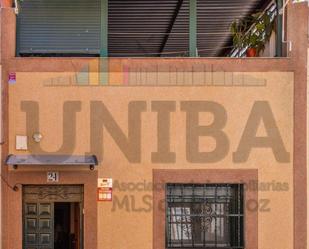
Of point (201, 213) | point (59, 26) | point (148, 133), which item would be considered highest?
point (59, 26)

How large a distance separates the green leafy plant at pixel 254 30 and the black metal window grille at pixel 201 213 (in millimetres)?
3567

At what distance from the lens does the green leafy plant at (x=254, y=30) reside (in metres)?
12.7

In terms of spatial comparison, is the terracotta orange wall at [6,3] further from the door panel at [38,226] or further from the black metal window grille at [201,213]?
the black metal window grille at [201,213]

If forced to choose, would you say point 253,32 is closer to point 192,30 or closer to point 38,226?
point 192,30

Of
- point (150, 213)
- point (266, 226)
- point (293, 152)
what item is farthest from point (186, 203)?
point (293, 152)

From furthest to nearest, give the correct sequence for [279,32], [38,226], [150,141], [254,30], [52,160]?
[254,30] → [279,32] → [38,226] → [150,141] → [52,160]

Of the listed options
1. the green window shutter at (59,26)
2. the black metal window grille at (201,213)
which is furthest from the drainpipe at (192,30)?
the black metal window grille at (201,213)

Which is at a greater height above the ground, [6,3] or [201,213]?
[6,3]

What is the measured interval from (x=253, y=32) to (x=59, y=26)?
14.8 feet

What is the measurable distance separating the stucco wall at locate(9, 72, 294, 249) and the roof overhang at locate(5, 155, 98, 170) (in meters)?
0.17

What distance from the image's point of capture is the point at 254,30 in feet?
42.8

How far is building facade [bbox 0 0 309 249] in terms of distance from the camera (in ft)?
36.3

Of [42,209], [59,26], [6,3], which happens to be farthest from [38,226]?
[6,3]

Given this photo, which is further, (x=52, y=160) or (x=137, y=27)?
(x=137, y=27)
